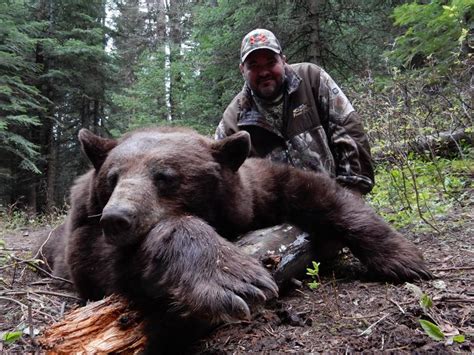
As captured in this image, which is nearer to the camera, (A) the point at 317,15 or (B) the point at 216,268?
(B) the point at 216,268

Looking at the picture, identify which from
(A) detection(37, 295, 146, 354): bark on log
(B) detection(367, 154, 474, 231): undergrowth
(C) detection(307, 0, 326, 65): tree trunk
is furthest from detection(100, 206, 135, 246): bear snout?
(C) detection(307, 0, 326, 65): tree trunk

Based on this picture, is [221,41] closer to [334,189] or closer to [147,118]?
[147,118]

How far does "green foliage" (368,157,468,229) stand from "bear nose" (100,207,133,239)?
2.86 metres

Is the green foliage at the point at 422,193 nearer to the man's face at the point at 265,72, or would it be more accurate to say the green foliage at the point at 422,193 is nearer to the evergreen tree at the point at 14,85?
the man's face at the point at 265,72

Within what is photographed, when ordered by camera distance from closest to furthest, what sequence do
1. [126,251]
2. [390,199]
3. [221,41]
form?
1. [126,251]
2. [390,199]
3. [221,41]

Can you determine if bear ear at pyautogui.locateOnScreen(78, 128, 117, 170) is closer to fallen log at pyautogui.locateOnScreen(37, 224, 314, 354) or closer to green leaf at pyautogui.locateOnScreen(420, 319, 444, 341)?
fallen log at pyautogui.locateOnScreen(37, 224, 314, 354)

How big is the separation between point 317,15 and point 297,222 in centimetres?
788

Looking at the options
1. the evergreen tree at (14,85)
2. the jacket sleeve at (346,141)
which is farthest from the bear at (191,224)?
the evergreen tree at (14,85)

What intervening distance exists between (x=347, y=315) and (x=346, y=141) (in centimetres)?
269

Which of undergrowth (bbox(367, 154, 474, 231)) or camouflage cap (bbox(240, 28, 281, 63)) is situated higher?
camouflage cap (bbox(240, 28, 281, 63))

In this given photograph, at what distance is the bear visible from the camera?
2260 millimetres

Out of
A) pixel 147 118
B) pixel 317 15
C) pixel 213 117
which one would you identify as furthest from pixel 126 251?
pixel 147 118

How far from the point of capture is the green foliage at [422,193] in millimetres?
4711

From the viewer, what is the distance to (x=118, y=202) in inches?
96.3
